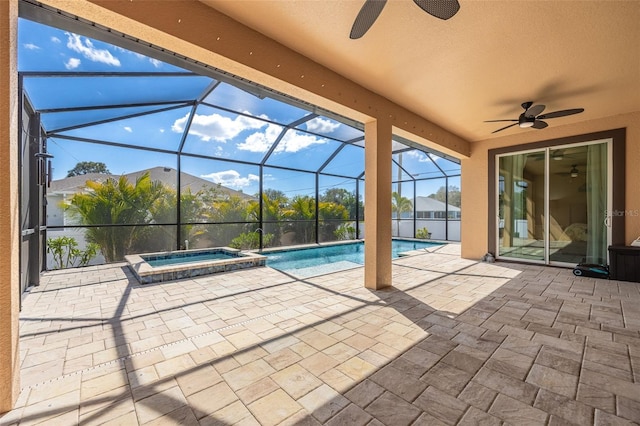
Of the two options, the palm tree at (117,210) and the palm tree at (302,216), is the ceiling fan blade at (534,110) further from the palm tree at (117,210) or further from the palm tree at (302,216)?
the palm tree at (117,210)

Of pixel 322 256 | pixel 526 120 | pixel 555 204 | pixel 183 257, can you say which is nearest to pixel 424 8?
pixel 526 120

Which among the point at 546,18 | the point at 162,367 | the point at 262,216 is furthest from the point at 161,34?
the point at 262,216

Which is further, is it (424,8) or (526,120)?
(526,120)

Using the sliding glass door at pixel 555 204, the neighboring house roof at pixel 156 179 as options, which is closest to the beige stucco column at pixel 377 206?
the sliding glass door at pixel 555 204

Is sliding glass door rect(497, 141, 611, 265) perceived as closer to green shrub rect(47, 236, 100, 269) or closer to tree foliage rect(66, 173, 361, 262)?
tree foliage rect(66, 173, 361, 262)

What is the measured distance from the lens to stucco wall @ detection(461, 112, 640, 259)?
15.7 ft

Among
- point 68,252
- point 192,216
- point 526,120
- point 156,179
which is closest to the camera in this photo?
point 526,120

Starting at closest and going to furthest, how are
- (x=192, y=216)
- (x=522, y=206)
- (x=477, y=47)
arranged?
1. (x=477, y=47)
2. (x=522, y=206)
3. (x=192, y=216)

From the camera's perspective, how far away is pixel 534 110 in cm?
411

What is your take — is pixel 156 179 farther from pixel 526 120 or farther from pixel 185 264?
pixel 526 120

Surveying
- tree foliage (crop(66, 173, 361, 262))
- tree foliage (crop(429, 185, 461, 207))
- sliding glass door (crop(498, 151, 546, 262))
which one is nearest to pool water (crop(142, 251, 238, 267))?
tree foliage (crop(66, 173, 361, 262))

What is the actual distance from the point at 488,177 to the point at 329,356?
621 cm

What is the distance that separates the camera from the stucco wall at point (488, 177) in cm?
478

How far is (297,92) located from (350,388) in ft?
10.1
